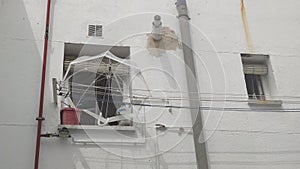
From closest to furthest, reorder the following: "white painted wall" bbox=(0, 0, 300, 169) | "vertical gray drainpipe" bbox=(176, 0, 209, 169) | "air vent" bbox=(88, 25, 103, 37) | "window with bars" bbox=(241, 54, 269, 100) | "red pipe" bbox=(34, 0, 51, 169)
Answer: "red pipe" bbox=(34, 0, 51, 169) < "white painted wall" bbox=(0, 0, 300, 169) < "vertical gray drainpipe" bbox=(176, 0, 209, 169) < "air vent" bbox=(88, 25, 103, 37) < "window with bars" bbox=(241, 54, 269, 100)

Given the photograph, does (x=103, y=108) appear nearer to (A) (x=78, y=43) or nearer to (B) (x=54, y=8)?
(A) (x=78, y=43)

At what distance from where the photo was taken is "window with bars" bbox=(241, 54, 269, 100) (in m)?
6.20

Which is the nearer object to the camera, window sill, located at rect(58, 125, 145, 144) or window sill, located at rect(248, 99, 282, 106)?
window sill, located at rect(58, 125, 145, 144)

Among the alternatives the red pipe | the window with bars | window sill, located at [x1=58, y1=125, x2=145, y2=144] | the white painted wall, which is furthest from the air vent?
the window with bars

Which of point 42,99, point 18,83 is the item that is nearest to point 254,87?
point 42,99

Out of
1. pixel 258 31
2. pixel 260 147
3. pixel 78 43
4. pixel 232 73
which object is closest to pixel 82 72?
pixel 78 43

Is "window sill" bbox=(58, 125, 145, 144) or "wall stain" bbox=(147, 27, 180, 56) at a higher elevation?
"wall stain" bbox=(147, 27, 180, 56)

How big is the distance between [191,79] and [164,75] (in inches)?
16.8

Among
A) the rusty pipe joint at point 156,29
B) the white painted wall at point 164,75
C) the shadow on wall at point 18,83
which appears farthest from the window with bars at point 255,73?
the shadow on wall at point 18,83

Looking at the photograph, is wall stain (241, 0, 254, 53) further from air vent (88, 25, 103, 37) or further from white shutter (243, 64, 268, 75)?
air vent (88, 25, 103, 37)

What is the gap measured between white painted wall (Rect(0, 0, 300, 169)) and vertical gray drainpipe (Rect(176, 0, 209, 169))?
0.11 meters

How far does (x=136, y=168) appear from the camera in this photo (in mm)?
4879

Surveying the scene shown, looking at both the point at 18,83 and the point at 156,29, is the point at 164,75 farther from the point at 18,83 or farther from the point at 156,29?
the point at 18,83

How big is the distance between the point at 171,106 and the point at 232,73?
4.14ft
